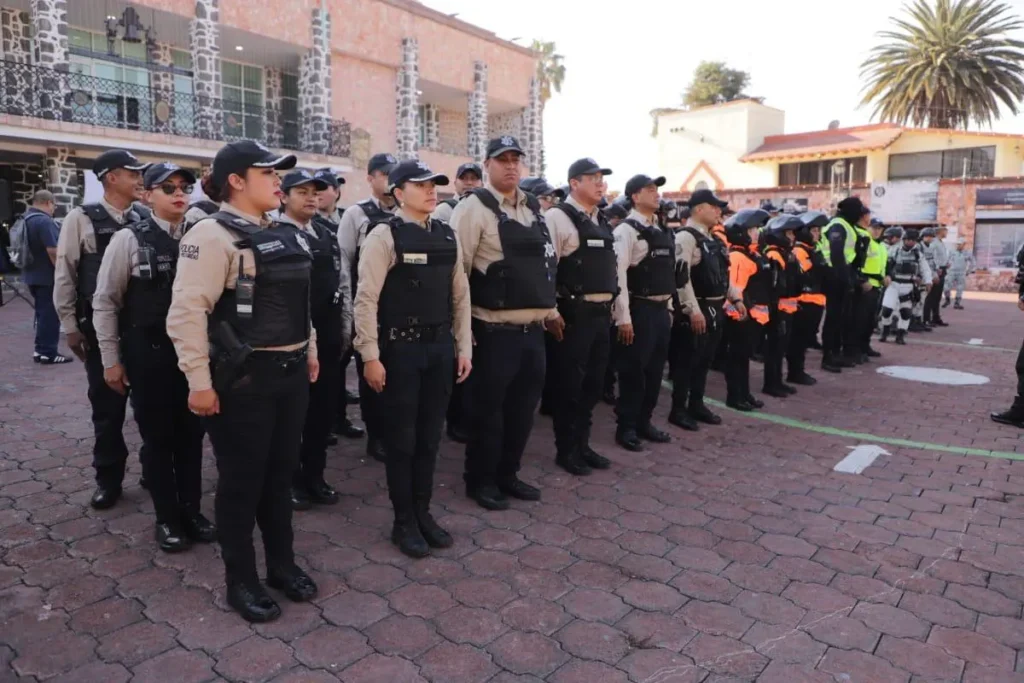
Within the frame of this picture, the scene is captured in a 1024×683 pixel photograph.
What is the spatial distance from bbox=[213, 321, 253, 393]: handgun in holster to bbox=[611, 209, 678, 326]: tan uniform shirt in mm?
3001

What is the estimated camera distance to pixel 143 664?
2.96 metres

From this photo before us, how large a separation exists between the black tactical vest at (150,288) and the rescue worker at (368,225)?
142 cm

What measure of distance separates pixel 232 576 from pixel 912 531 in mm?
3882

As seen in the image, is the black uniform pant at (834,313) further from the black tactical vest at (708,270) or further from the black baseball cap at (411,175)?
the black baseball cap at (411,175)

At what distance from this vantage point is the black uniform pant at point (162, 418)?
154 inches

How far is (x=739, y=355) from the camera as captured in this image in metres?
7.50

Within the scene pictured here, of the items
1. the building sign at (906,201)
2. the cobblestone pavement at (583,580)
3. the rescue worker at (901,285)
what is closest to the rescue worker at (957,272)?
the rescue worker at (901,285)

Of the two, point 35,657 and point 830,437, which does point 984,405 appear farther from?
point 35,657

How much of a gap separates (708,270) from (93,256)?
488 cm

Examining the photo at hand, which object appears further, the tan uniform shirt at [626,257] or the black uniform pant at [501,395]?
the tan uniform shirt at [626,257]

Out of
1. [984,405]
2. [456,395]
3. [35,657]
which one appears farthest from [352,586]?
[984,405]

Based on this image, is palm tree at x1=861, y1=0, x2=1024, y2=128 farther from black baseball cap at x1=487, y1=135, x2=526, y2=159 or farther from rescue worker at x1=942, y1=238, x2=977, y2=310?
black baseball cap at x1=487, y1=135, x2=526, y2=159

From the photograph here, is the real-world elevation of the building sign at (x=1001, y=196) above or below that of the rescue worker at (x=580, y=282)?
above

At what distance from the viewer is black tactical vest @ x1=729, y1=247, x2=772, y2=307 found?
24.8ft
